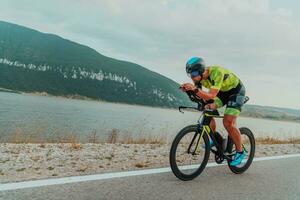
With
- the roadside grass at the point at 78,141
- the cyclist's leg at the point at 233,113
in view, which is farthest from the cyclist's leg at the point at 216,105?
the roadside grass at the point at 78,141

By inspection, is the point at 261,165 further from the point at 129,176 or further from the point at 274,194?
the point at 129,176

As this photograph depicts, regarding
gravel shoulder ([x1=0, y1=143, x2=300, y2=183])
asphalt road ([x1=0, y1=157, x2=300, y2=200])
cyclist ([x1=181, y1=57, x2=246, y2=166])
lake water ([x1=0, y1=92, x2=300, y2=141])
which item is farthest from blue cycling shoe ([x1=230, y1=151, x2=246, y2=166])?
lake water ([x1=0, y1=92, x2=300, y2=141])

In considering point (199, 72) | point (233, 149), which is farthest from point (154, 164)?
point (199, 72)

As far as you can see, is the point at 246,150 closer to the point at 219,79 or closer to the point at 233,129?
the point at 233,129

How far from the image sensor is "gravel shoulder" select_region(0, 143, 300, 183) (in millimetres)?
4809

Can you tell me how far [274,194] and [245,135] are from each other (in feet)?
5.79

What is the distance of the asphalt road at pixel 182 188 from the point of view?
3.85 meters

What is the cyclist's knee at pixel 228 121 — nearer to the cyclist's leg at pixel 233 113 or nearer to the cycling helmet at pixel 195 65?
the cyclist's leg at pixel 233 113

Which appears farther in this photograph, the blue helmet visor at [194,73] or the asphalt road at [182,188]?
the blue helmet visor at [194,73]

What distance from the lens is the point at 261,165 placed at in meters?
6.76

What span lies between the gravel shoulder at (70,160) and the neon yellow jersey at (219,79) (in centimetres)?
160

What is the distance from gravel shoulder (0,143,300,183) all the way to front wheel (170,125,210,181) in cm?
76

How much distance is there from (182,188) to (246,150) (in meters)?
1.89

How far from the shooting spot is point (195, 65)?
489 cm
